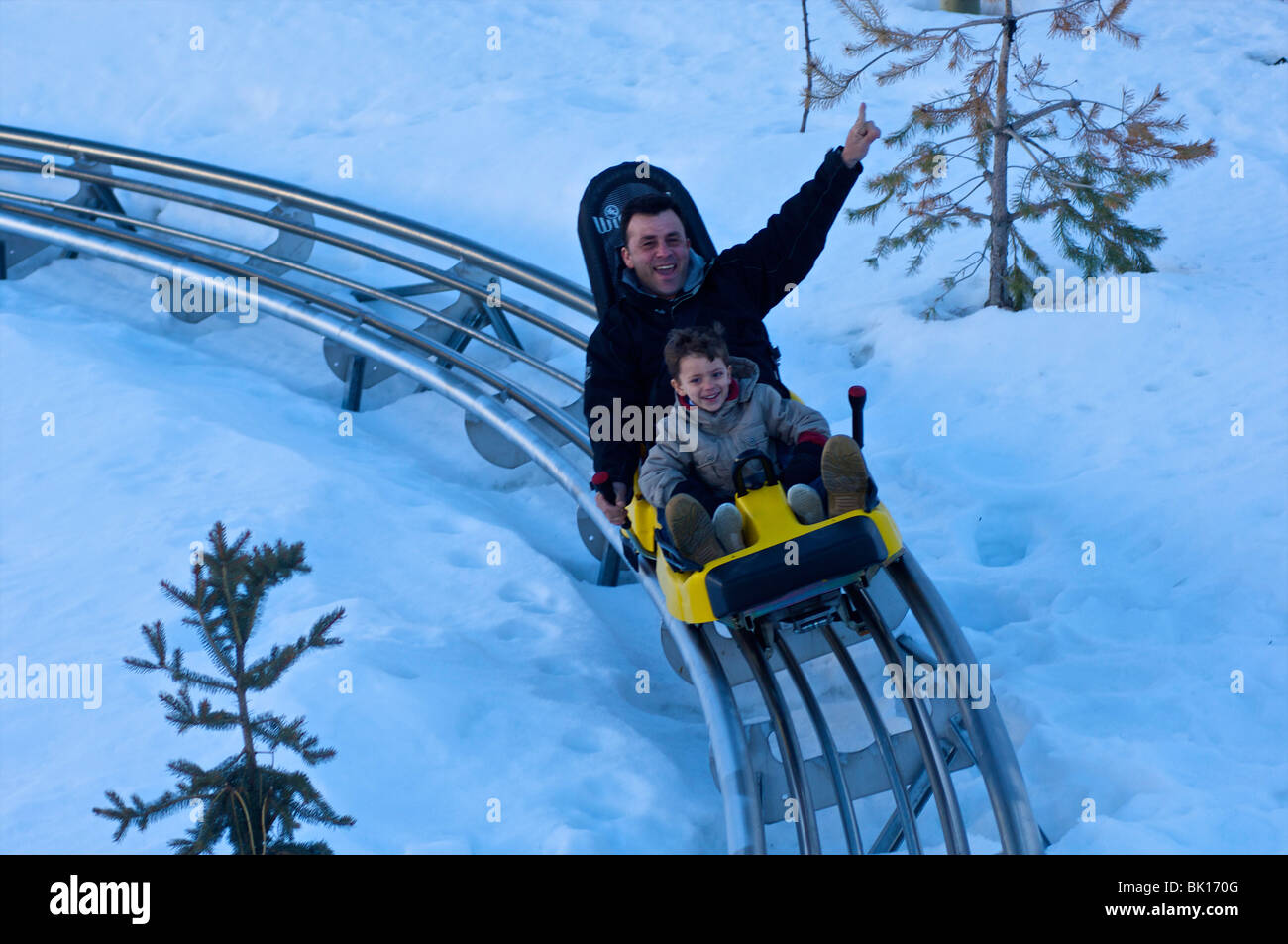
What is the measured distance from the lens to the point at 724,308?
3650mm

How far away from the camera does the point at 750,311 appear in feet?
12.1

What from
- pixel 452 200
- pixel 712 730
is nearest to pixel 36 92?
pixel 452 200

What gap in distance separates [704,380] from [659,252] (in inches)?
25.7

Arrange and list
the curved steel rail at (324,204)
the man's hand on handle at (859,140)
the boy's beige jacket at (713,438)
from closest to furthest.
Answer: the boy's beige jacket at (713,438)
the man's hand on handle at (859,140)
the curved steel rail at (324,204)

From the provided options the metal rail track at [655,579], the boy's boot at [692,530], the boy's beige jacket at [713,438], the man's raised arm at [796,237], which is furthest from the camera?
the man's raised arm at [796,237]

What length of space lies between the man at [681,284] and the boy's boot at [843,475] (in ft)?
2.01

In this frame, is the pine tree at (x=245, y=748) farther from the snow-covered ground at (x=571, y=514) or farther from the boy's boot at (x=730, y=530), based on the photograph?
the boy's boot at (x=730, y=530)

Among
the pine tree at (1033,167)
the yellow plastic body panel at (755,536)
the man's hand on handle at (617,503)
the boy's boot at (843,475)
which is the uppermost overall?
the pine tree at (1033,167)

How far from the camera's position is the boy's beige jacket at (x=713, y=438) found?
3174 millimetres

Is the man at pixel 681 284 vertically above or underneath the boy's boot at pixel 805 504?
above

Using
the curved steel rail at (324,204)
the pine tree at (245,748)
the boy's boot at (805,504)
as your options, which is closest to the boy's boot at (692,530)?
the boy's boot at (805,504)

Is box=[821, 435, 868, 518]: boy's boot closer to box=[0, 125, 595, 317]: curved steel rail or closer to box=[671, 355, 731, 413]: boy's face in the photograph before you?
box=[671, 355, 731, 413]: boy's face

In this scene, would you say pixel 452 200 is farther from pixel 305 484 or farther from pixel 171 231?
pixel 305 484

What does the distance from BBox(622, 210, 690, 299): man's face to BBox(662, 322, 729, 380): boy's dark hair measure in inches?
18.5
